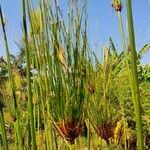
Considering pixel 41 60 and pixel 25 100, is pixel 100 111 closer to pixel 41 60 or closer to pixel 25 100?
pixel 41 60

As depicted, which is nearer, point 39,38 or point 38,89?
point 39,38

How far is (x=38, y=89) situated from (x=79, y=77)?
315mm

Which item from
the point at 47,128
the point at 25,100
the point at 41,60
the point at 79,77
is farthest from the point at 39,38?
the point at 25,100

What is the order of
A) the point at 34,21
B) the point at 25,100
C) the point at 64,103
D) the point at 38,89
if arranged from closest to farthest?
the point at 64,103, the point at 34,21, the point at 38,89, the point at 25,100

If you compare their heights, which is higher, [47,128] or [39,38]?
[39,38]

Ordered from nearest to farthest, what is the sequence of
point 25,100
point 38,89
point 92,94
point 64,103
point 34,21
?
point 64,103 → point 34,21 → point 38,89 → point 92,94 → point 25,100

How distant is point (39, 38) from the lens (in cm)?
155

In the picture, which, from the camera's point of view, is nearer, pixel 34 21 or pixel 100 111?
pixel 34 21

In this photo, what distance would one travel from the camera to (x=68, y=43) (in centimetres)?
154

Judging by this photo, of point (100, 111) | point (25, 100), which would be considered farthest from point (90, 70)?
point (25, 100)

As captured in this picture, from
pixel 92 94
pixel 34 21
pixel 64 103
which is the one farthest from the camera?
pixel 92 94

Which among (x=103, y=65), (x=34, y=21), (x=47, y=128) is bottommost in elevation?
(x=47, y=128)

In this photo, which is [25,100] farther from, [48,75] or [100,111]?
[48,75]

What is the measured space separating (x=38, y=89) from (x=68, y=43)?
33 centimetres
